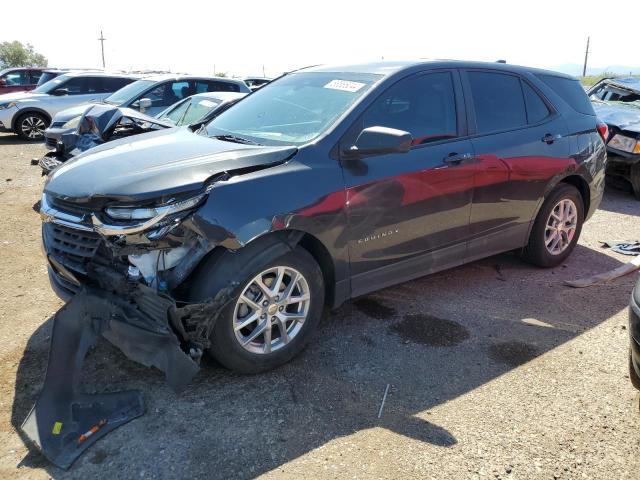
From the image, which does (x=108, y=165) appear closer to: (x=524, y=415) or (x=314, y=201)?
(x=314, y=201)

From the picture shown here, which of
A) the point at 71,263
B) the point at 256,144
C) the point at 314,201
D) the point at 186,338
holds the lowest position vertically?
the point at 186,338

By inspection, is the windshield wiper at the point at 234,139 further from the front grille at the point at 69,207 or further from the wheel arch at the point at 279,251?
the front grille at the point at 69,207

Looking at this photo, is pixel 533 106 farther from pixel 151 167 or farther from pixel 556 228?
pixel 151 167

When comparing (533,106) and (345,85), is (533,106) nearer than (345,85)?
No

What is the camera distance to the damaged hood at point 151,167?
288 centimetres

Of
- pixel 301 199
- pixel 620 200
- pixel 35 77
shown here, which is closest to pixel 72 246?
pixel 301 199

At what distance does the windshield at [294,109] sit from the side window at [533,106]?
5.44 feet

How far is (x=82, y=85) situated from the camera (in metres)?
13.5

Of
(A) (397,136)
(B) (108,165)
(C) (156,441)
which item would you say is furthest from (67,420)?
(A) (397,136)

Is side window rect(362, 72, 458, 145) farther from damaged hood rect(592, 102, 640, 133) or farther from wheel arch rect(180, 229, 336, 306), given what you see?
damaged hood rect(592, 102, 640, 133)

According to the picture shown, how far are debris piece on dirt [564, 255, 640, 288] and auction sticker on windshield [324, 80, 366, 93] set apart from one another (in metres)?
2.68

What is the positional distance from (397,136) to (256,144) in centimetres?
93

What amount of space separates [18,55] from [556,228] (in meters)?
61.8

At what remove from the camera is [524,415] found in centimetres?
302
